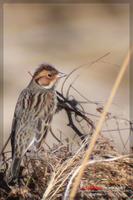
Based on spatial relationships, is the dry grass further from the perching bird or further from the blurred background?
the blurred background

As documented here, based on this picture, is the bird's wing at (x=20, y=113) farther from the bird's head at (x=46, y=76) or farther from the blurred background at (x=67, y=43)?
the blurred background at (x=67, y=43)

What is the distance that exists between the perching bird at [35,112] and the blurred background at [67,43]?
260cm

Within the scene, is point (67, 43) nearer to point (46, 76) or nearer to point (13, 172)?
point (46, 76)

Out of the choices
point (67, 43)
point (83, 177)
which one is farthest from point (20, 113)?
point (67, 43)

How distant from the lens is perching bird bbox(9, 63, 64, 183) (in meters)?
4.36

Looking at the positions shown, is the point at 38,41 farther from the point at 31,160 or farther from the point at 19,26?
the point at 31,160

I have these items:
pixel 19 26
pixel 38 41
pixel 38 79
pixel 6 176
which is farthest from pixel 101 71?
pixel 6 176

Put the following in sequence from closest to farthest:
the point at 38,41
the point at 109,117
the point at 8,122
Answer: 1. the point at 109,117
2. the point at 8,122
3. the point at 38,41

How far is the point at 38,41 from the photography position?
32.6 feet

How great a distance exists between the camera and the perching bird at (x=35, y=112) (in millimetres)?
4355

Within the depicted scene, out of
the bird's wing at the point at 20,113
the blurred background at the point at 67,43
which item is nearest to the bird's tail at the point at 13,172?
the bird's wing at the point at 20,113

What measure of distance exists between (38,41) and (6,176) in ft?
20.0

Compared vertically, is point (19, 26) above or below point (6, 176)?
above

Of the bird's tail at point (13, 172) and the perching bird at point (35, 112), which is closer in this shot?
the bird's tail at point (13, 172)
